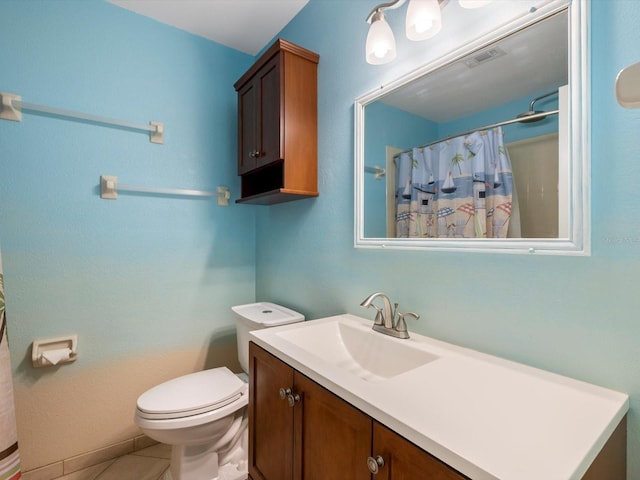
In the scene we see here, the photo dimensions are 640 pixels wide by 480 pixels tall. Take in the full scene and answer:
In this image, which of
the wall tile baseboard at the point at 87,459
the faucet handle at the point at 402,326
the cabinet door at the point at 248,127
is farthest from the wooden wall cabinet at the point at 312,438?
the cabinet door at the point at 248,127

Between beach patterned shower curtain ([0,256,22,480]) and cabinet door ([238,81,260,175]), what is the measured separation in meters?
1.17

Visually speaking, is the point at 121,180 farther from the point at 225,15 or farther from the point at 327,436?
the point at 327,436

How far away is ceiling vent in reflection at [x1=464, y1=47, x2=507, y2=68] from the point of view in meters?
0.91

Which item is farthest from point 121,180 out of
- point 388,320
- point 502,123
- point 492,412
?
point 492,412

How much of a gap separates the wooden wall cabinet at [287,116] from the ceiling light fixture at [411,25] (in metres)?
0.49

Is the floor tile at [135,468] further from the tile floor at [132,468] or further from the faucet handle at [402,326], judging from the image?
the faucet handle at [402,326]

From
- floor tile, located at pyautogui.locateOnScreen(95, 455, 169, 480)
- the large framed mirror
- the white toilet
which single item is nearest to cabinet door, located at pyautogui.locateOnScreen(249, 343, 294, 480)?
the white toilet

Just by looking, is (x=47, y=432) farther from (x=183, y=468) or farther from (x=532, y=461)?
(x=532, y=461)

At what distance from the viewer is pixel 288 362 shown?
92 cm

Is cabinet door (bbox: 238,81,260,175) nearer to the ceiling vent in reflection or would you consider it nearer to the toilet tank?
the toilet tank

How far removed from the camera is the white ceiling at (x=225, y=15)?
1665mm

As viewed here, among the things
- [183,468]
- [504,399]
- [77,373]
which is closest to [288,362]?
[504,399]

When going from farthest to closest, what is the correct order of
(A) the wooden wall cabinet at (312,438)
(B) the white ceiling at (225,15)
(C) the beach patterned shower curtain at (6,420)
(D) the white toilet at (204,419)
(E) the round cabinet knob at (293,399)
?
1. (B) the white ceiling at (225,15)
2. (D) the white toilet at (204,419)
3. (C) the beach patterned shower curtain at (6,420)
4. (E) the round cabinet knob at (293,399)
5. (A) the wooden wall cabinet at (312,438)

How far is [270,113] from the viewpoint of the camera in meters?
1.54
